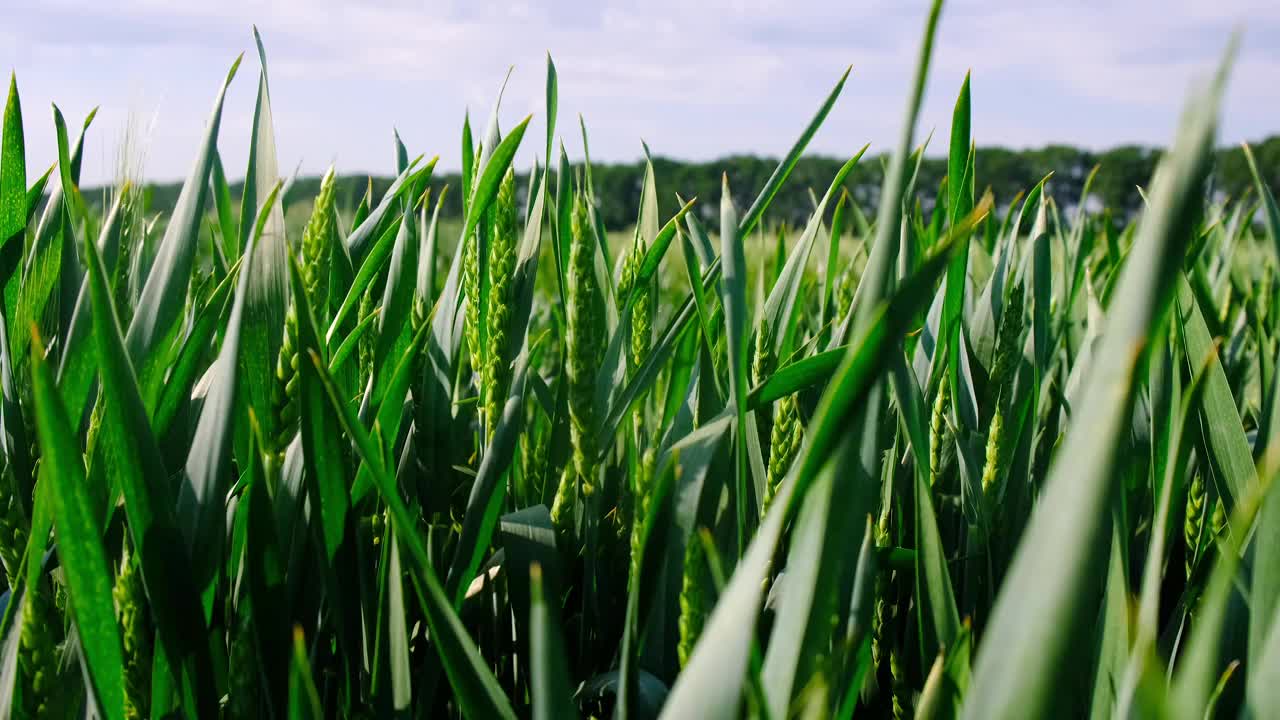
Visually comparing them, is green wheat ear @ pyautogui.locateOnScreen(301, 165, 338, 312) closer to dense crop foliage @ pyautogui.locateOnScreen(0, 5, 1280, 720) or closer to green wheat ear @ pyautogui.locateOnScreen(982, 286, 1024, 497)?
dense crop foliage @ pyautogui.locateOnScreen(0, 5, 1280, 720)

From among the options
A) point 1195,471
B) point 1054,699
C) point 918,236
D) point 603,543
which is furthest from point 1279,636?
point 918,236

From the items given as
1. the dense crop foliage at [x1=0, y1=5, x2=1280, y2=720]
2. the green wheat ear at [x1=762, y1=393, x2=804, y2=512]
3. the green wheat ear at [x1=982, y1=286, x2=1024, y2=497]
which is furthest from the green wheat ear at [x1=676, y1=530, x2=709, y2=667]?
the green wheat ear at [x1=982, y1=286, x2=1024, y2=497]

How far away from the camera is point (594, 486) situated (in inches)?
19.4

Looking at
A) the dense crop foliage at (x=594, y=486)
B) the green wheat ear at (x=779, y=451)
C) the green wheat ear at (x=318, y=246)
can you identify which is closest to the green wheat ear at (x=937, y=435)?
the dense crop foliage at (x=594, y=486)

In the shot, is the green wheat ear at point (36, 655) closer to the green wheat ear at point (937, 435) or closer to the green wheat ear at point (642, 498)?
the green wheat ear at point (642, 498)

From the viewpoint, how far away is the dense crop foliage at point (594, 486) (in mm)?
240

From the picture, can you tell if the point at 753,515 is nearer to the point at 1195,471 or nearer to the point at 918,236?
the point at 1195,471

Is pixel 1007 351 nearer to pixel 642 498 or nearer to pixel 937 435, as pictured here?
pixel 937 435

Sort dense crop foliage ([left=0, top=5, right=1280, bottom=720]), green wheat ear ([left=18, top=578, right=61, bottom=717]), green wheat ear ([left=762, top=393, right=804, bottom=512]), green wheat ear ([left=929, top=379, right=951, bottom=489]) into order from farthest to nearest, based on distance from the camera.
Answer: green wheat ear ([left=929, top=379, right=951, bottom=489])
green wheat ear ([left=762, top=393, right=804, bottom=512])
green wheat ear ([left=18, top=578, right=61, bottom=717])
dense crop foliage ([left=0, top=5, right=1280, bottom=720])

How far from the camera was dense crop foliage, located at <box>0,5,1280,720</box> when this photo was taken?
9.4 inches

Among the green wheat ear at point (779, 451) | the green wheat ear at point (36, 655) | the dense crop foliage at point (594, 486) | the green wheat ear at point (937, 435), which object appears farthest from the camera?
the green wheat ear at point (937, 435)

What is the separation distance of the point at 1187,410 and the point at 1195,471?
0.36 meters

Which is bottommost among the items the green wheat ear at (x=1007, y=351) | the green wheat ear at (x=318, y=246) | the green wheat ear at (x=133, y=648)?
the green wheat ear at (x=133, y=648)

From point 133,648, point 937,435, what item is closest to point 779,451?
point 937,435
